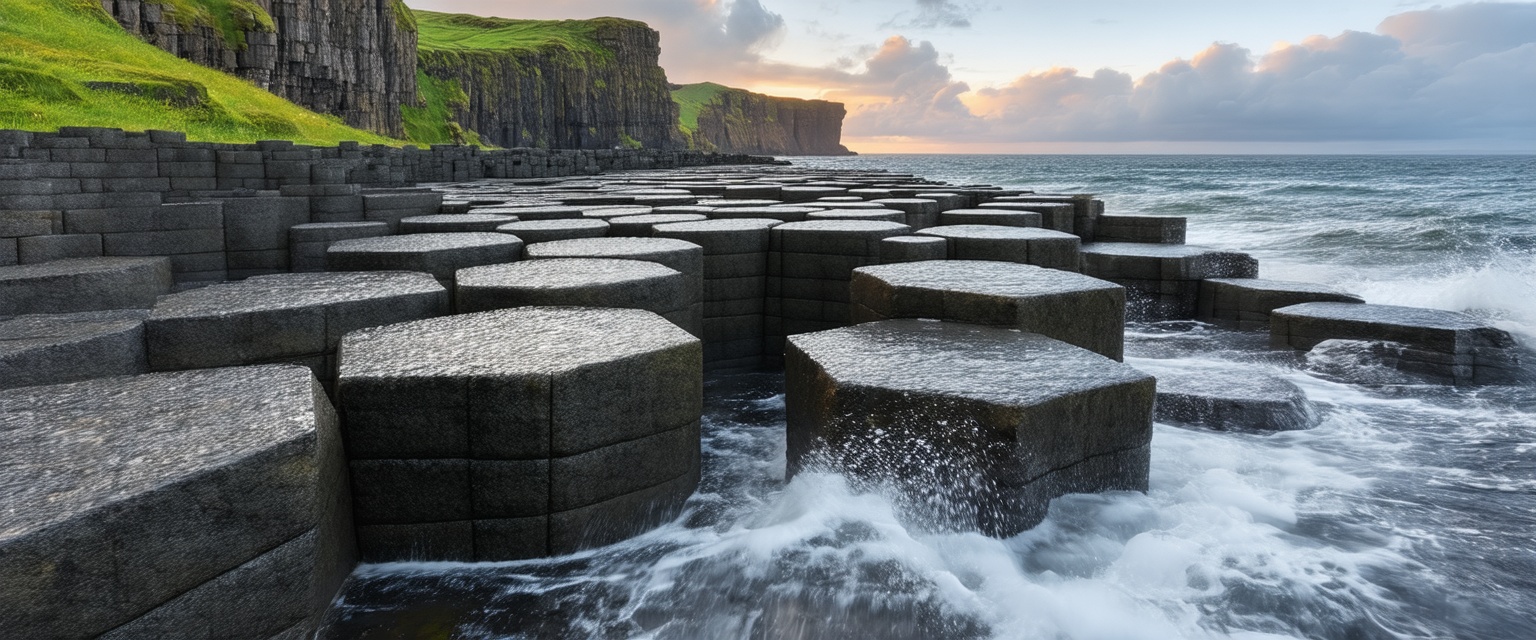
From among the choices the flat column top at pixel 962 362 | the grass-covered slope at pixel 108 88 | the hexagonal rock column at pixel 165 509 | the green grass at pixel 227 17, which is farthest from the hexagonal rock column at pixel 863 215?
the green grass at pixel 227 17

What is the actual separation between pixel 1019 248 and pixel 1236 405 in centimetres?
214

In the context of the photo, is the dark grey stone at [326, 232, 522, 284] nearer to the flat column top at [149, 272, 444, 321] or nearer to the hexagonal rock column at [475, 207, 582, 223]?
the flat column top at [149, 272, 444, 321]

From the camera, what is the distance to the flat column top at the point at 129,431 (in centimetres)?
231

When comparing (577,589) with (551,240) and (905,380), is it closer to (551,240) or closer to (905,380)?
(905,380)

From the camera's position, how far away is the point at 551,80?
322 feet

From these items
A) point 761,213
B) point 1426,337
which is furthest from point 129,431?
point 1426,337

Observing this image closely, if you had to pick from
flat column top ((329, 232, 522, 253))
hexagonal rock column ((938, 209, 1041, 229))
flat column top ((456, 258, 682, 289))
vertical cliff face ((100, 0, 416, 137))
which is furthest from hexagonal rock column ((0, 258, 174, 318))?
vertical cliff face ((100, 0, 416, 137))

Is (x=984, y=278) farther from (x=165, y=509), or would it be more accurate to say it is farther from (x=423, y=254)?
(x=165, y=509)

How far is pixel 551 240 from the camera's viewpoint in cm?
753

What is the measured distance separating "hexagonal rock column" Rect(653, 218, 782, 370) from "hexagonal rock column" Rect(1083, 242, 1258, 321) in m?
5.80

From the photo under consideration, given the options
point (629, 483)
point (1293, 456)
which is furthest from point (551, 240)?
point (1293, 456)

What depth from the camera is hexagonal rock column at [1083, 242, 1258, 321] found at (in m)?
11.0

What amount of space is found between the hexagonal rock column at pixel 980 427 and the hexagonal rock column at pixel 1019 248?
2.82 meters

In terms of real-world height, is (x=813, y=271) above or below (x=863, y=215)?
below
